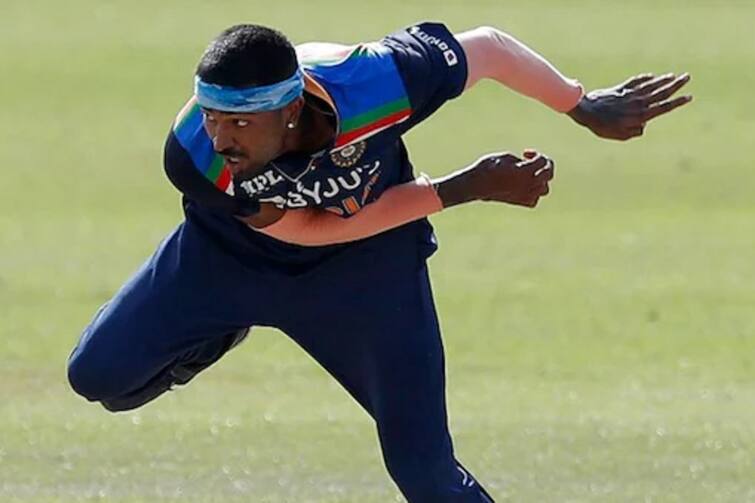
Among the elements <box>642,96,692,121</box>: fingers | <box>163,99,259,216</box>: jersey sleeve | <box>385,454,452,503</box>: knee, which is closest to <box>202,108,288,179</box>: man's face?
<box>163,99,259,216</box>: jersey sleeve

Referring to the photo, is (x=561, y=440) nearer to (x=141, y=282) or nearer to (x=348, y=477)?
(x=348, y=477)

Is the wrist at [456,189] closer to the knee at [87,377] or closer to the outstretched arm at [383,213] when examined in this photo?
the outstretched arm at [383,213]

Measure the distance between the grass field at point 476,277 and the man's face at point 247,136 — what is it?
2281 mm

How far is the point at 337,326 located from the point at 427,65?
84cm

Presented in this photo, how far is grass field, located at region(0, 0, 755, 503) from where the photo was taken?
870 centimetres

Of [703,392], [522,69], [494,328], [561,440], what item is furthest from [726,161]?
[522,69]

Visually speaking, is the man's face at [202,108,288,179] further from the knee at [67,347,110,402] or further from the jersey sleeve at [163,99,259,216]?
the knee at [67,347,110,402]

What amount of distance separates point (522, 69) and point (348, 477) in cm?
225

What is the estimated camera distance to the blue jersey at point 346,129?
630 centimetres

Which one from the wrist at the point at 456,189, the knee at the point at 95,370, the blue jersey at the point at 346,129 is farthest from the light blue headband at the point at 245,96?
the knee at the point at 95,370

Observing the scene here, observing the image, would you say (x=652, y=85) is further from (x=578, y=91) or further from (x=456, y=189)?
(x=456, y=189)

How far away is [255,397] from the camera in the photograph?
33.0 ft

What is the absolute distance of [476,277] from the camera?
12594 millimetres

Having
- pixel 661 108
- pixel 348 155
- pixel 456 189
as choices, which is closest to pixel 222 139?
pixel 348 155
